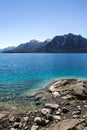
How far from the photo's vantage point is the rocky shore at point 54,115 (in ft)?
63.9

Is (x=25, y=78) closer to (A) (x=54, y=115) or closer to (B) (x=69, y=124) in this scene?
(A) (x=54, y=115)

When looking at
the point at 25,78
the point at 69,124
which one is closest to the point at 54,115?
the point at 69,124

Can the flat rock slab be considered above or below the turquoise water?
above

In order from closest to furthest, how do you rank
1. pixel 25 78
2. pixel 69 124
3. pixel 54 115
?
pixel 69 124
pixel 54 115
pixel 25 78

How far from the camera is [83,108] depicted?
26.3 metres

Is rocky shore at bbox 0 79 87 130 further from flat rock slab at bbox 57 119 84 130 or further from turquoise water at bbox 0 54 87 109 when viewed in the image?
turquoise water at bbox 0 54 87 109

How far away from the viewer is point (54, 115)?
23047 millimetres

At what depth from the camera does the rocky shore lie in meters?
Answer: 19.5

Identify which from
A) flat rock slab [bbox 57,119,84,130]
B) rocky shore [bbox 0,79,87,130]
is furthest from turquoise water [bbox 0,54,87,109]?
flat rock slab [bbox 57,119,84,130]

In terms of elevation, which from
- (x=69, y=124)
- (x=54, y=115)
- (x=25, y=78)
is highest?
(x=69, y=124)

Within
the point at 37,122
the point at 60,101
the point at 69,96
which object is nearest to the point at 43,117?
the point at 37,122

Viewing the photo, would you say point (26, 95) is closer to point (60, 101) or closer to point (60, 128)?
point (60, 101)

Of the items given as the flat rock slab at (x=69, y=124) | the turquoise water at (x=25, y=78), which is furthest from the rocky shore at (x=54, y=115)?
the turquoise water at (x=25, y=78)

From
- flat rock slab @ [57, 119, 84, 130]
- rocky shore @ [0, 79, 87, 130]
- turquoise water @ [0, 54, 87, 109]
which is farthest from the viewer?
turquoise water @ [0, 54, 87, 109]
